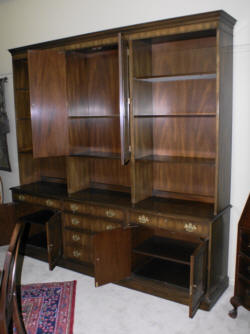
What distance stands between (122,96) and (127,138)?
337 millimetres

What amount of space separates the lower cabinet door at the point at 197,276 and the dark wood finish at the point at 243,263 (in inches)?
9.3

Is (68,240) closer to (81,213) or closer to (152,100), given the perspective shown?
(81,213)

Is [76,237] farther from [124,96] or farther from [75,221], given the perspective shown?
[124,96]

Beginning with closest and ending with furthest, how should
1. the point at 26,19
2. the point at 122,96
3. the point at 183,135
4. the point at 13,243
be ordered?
1. the point at 13,243
2. the point at 122,96
3. the point at 183,135
4. the point at 26,19

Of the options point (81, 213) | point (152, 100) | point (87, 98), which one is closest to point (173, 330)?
point (81, 213)

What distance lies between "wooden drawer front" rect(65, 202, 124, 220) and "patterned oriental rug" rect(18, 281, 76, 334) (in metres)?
0.63

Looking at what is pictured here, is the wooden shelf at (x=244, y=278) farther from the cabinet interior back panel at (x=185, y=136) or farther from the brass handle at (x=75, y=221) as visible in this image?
the brass handle at (x=75, y=221)

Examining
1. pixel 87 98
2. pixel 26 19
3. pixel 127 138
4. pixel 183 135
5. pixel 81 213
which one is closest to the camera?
pixel 127 138

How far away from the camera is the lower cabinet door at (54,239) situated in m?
2.97

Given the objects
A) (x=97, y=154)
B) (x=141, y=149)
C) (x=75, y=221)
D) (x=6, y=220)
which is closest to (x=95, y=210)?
(x=75, y=221)

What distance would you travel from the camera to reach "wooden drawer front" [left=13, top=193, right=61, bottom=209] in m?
3.21

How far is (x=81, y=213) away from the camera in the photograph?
303cm

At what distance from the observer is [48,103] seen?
3.06 metres

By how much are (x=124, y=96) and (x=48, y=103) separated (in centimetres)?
89
